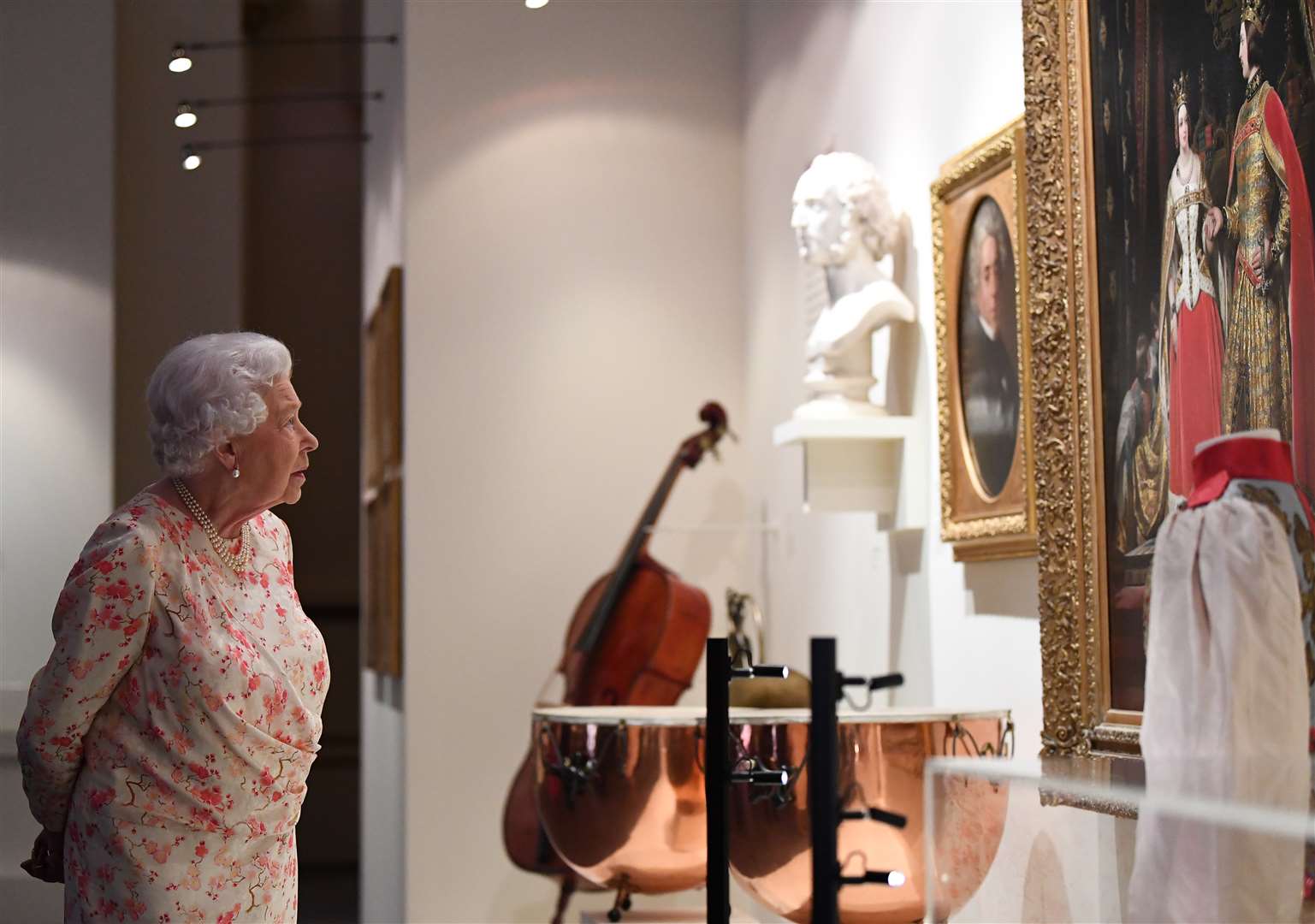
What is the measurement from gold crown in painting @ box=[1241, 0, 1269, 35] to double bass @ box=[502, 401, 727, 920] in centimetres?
230

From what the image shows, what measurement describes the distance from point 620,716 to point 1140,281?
1266mm

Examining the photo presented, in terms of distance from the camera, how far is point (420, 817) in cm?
453

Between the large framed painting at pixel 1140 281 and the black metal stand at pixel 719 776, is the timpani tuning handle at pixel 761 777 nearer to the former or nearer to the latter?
the black metal stand at pixel 719 776

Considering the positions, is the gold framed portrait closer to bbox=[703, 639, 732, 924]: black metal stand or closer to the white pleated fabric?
the white pleated fabric

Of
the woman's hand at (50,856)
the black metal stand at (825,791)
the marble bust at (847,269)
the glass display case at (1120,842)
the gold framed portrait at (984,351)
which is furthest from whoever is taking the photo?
the marble bust at (847,269)

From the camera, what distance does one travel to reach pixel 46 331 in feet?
8.97

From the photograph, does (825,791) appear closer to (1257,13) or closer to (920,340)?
(1257,13)

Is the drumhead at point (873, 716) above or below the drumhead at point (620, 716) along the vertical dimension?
above

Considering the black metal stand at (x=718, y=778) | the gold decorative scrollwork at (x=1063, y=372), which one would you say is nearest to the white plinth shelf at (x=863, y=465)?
the gold decorative scrollwork at (x=1063, y=372)

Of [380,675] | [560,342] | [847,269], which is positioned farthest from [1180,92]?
[380,675]

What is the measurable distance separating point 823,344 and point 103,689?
193cm

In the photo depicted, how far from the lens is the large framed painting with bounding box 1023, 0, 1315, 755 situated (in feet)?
6.94

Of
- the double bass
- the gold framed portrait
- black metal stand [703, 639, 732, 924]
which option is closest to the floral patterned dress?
black metal stand [703, 639, 732, 924]

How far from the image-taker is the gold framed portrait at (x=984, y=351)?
308 cm
